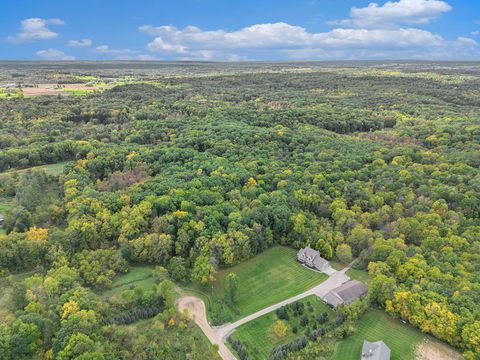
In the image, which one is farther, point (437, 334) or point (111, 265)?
point (111, 265)

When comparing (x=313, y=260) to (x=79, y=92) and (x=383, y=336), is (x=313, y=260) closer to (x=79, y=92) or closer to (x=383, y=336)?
(x=383, y=336)

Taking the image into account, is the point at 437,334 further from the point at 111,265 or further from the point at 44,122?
the point at 44,122

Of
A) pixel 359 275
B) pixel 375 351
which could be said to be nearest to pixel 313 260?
pixel 359 275

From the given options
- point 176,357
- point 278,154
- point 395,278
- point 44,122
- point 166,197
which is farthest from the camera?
point 44,122

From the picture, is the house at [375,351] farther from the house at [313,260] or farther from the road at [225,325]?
the house at [313,260]

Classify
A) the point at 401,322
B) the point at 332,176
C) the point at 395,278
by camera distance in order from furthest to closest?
the point at 332,176
the point at 395,278
the point at 401,322

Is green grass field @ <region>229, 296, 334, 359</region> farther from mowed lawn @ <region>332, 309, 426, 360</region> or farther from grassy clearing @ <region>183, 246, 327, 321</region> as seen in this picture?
mowed lawn @ <region>332, 309, 426, 360</region>

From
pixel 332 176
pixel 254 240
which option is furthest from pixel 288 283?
pixel 332 176
